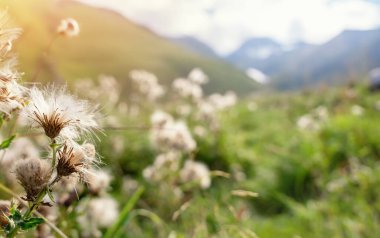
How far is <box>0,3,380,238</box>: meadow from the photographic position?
85 cm

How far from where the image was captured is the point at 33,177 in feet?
2.67

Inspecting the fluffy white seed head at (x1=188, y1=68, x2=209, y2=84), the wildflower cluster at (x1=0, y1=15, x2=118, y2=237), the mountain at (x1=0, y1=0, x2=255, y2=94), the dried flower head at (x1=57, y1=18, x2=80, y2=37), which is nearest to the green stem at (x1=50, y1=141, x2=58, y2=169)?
the wildflower cluster at (x1=0, y1=15, x2=118, y2=237)

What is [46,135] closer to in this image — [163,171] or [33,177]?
[33,177]

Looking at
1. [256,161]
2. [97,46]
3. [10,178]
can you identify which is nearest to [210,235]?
[10,178]

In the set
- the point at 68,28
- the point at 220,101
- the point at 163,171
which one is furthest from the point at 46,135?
the point at 220,101

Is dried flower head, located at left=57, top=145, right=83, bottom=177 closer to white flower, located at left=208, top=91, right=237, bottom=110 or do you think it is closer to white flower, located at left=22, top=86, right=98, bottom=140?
white flower, located at left=22, top=86, right=98, bottom=140

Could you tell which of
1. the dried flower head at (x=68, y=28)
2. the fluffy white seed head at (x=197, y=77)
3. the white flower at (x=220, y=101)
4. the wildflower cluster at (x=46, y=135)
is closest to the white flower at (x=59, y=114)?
the wildflower cluster at (x=46, y=135)

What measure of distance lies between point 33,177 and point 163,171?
3.12m

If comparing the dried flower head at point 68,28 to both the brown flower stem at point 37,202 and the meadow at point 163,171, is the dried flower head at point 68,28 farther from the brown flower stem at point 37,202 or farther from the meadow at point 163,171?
the brown flower stem at point 37,202

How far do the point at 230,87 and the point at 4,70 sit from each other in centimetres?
14963

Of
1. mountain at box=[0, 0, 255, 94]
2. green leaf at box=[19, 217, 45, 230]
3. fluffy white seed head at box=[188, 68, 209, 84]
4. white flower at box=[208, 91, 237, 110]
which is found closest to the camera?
green leaf at box=[19, 217, 45, 230]

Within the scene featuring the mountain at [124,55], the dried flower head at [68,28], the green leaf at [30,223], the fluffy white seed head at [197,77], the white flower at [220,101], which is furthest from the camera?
the mountain at [124,55]

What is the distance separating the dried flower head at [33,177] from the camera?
0.81 m

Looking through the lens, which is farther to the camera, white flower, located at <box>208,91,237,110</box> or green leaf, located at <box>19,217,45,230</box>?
white flower, located at <box>208,91,237,110</box>
